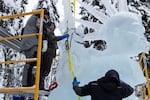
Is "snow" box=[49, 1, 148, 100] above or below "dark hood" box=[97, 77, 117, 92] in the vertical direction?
above

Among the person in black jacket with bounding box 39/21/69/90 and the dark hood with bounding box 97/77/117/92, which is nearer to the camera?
the dark hood with bounding box 97/77/117/92

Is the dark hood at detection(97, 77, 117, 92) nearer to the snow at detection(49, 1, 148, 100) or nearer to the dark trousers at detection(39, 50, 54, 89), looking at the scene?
the snow at detection(49, 1, 148, 100)

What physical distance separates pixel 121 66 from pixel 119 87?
3.17ft

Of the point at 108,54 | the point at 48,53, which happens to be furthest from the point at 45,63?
the point at 108,54

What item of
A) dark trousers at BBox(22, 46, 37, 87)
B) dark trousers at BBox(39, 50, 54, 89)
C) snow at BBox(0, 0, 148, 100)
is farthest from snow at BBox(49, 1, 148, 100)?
dark trousers at BBox(22, 46, 37, 87)

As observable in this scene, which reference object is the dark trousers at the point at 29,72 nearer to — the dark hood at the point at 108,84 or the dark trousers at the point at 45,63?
the dark trousers at the point at 45,63

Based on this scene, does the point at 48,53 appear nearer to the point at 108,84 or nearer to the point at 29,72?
the point at 29,72

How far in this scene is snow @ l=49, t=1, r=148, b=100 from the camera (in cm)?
595

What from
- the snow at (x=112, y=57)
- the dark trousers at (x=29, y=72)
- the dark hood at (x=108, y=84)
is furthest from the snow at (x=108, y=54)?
the dark hood at (x=108, y=84)

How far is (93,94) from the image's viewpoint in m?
5.10

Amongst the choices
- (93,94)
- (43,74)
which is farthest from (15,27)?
(93,94)

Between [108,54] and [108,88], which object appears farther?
[108,54]

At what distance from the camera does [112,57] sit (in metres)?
6.06

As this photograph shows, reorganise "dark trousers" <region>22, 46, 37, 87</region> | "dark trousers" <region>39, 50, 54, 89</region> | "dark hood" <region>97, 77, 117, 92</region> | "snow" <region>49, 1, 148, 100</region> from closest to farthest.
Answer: "dark hood" <region>97, 77, 117, 92</region>
"snow" <region>49, 1, 148, 100</region>
"dark trousers" <region>22, 46, 37, 87</region>
"dark trousers" <region>39, 50, 54, 89</region>
